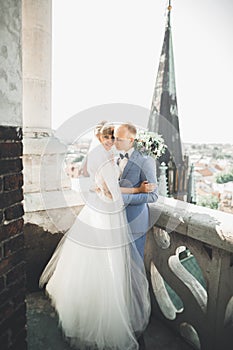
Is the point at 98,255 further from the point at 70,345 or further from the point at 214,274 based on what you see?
the point at 214,274

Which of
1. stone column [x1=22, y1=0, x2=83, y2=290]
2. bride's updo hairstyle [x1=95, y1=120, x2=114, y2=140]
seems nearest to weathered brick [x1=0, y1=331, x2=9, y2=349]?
stone column [x1=22, y1=0, x2=83, y2=290]

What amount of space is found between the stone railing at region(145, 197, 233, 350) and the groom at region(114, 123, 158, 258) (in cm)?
19

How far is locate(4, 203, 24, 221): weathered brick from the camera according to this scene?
1368mm

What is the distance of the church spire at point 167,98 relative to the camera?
25.0 m

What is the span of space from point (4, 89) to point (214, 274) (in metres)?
1.91

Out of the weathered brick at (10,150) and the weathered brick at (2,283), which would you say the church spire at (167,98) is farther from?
the weathered brick at (2,283)

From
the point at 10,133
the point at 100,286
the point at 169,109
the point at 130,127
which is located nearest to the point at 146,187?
the point at 130,127

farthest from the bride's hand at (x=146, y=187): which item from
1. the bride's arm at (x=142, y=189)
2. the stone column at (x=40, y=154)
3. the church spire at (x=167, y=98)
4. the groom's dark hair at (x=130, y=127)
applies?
the church spire at (x=167, y=98)

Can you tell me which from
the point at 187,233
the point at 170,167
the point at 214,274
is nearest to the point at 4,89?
the point at 187,233

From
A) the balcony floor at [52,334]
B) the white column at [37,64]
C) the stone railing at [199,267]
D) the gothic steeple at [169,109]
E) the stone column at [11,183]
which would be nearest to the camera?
the stone column at [11,183]

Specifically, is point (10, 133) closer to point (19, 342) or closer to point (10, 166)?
point (10, 166)

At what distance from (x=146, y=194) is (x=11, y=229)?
49.3 inches

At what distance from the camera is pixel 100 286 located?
220 centimetres

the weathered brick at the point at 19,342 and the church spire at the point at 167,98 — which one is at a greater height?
the church spire at the point at 167,98
